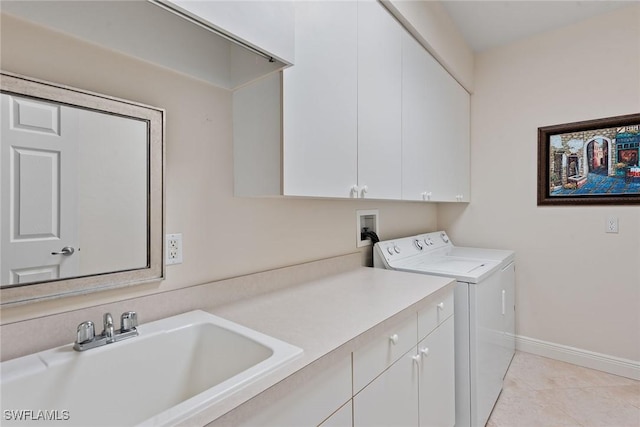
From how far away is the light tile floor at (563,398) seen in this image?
188cm

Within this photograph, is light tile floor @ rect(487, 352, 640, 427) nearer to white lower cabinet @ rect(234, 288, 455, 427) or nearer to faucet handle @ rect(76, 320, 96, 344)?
white lower cabinet @ rect(234, 288, 455, 427)

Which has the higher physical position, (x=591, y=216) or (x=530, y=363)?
(x=591, y=216)

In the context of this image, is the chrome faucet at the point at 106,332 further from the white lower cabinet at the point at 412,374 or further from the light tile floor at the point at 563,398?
the light tile floor at the point at 563,398

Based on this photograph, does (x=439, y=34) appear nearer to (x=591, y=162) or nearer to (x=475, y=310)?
(x=591, y=162)

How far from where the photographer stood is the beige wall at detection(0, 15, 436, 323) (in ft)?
2.83

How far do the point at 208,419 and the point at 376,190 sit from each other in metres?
1.21

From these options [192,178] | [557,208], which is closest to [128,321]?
[192,178]

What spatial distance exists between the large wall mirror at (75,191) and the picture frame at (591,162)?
287cm

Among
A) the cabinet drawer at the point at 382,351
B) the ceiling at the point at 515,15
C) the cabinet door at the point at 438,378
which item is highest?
the ceiling at the point at 515,15

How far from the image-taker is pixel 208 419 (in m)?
0.59

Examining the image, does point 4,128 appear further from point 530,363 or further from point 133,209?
point 530,363

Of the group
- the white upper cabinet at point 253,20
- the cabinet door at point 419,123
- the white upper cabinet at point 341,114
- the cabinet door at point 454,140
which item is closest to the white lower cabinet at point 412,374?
the white upper cabinet at point 341,114

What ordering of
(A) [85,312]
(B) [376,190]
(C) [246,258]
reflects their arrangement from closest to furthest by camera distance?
1. (A) [85,312]
2. (C) [246,258]
3. (B) [376,190]

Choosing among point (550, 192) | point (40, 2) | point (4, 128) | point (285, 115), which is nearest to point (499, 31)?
point (550, 192)
